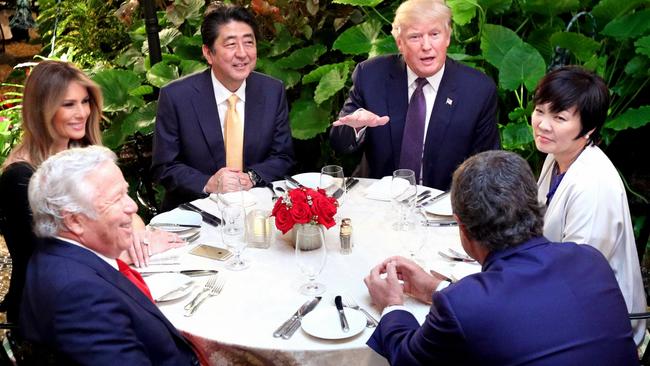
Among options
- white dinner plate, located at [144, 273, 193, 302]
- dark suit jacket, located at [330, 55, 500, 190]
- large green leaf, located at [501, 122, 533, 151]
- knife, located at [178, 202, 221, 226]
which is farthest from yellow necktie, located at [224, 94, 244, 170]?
large green leaf, located at [501, 122, 533, 151]

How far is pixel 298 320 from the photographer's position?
1891 mm

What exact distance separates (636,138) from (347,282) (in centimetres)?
313

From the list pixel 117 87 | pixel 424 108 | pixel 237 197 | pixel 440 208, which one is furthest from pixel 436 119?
pixel 117 87

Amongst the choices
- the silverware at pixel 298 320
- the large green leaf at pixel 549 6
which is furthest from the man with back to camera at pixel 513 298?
the large green leaf at pixel 549 6

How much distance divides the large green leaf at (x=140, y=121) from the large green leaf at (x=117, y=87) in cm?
9

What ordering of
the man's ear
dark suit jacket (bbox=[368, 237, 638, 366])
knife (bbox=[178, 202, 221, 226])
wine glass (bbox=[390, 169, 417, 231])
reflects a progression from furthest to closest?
knife (bbox=[178, 202, 221, 226]), wine glass (bbox=[390, 169, 417, 231]), the man's ear, dark suit jacket (bbox=[368, 237, 638, 366])

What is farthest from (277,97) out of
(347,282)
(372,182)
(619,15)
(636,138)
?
(636,138)

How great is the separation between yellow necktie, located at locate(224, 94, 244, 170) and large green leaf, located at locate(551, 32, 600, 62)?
1821 millimetres

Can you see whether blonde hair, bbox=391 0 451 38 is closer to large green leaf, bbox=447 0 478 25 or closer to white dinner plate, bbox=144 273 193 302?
large green leaf, bbox=447 0 478 25

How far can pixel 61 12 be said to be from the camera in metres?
6.20

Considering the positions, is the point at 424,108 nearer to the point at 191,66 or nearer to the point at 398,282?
the point at 398,282

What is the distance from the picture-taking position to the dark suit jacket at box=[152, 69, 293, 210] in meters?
3.21

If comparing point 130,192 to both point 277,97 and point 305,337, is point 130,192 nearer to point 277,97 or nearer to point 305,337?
point 277,97

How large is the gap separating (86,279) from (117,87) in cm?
312
